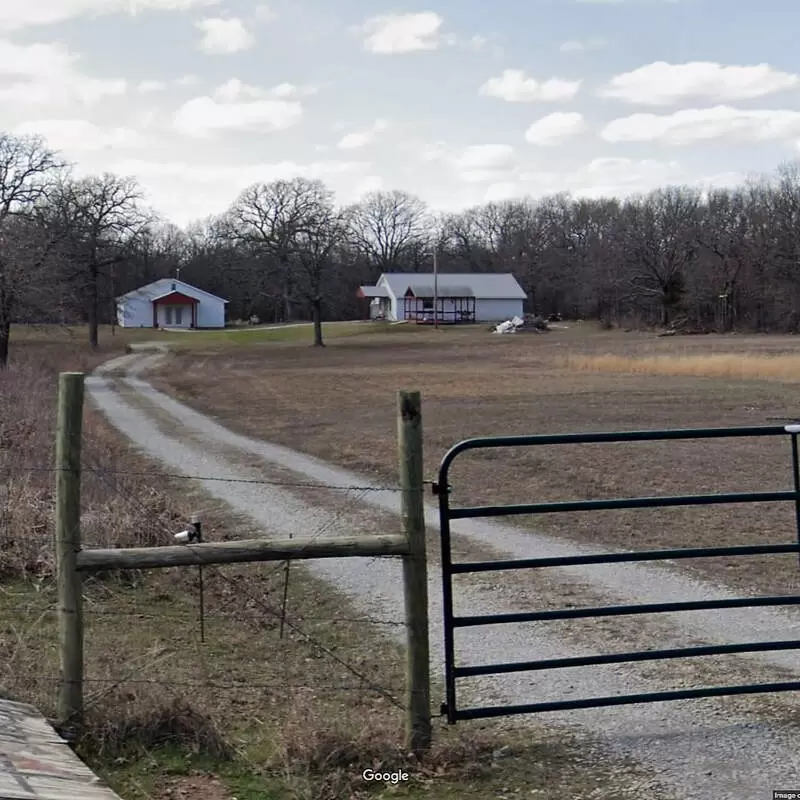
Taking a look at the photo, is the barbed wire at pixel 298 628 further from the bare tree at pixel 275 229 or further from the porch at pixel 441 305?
the porch at pixel 441 305

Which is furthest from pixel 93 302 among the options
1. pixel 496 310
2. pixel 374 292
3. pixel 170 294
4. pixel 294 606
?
pixel 294 606

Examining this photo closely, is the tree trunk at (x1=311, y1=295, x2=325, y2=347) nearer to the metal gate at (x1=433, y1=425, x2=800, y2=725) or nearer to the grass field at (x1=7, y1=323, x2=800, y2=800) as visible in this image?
the grass field at (x1=7, y1=323, x2=800, y2=800)

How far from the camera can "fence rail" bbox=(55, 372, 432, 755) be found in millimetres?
4797

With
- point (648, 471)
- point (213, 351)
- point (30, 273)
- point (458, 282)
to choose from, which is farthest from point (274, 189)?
point (648, 471)

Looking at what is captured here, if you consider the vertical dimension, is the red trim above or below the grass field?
above

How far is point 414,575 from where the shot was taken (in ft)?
16.0

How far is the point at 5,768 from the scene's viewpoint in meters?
4.03

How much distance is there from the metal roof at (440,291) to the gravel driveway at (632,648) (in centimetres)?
9989

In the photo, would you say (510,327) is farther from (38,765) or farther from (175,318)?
(38,765)

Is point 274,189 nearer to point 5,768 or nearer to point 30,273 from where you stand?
point 30,273

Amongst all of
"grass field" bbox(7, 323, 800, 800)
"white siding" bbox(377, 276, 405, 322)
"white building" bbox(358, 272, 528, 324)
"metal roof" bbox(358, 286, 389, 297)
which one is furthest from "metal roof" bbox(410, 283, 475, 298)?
"grass field" bbox(7, 323, 800, 800)

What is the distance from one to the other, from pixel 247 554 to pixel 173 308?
10415 centimetres

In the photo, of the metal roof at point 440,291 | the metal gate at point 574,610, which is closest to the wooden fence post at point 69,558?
the metal gate at point 574,610

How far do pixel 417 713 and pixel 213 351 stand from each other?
67.0 m
